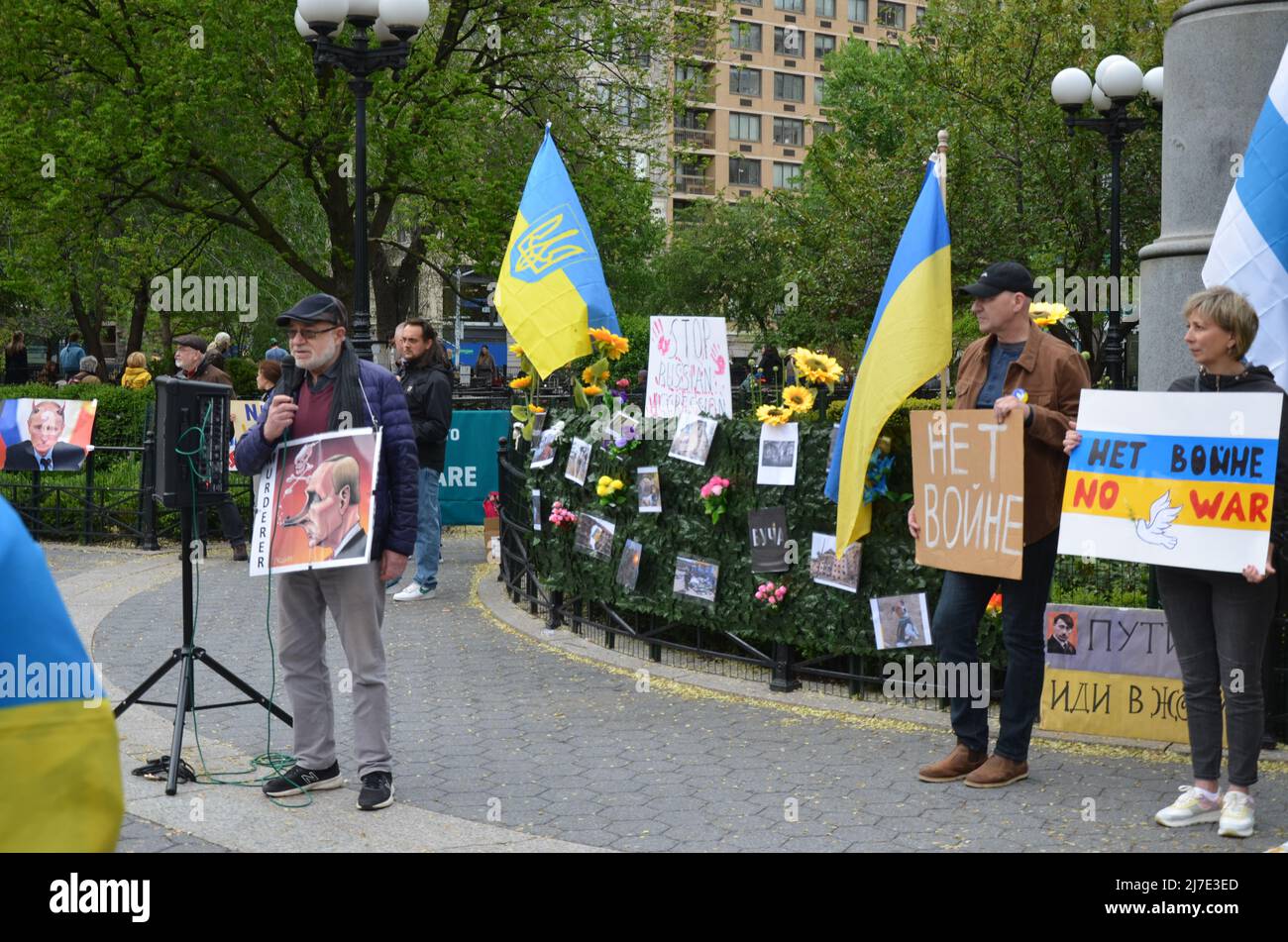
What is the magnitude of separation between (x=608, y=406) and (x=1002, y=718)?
397 centimetres

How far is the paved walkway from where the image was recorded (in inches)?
205

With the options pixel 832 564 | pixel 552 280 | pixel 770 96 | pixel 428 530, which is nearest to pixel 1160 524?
pixel 832 564

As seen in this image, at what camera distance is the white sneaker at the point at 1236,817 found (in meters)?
5.06

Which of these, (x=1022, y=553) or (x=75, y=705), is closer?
(x=75, y=705)

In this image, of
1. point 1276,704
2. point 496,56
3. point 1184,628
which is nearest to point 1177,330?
point 1276,704

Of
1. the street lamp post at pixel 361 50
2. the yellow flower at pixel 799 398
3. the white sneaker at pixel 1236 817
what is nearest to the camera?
the white sneaker at pixel 1236 817

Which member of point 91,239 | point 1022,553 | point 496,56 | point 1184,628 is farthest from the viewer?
point 496,56

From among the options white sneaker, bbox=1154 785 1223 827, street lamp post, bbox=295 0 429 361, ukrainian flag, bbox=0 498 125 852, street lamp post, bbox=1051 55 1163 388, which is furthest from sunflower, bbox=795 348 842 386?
street lamp post, bbox=1051 55 1163 388

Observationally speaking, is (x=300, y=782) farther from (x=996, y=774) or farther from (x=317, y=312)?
(x=996, y=774)

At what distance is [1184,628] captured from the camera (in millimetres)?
5281

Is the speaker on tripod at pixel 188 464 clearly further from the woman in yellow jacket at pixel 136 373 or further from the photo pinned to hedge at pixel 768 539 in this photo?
the woman in yellow jacket at pixel 136 373

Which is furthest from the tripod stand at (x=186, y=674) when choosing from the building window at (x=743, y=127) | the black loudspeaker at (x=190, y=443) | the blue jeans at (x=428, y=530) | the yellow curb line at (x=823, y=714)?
the building window at (x=743, y=127)

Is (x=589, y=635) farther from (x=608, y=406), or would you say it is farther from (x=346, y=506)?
(x=346, y=506)

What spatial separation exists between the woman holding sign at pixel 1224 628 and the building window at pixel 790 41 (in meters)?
87.2
